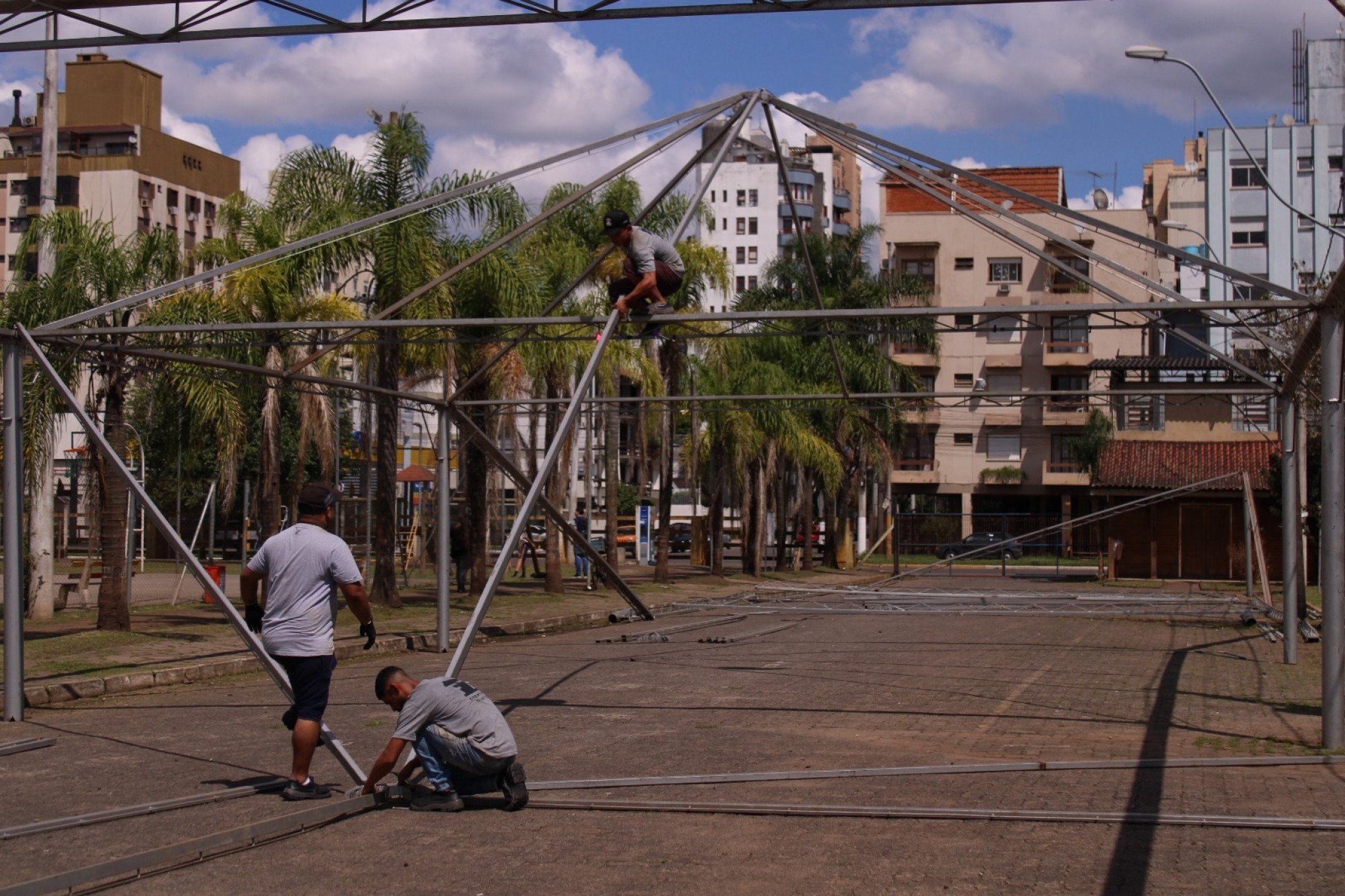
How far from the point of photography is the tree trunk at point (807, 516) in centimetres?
4406

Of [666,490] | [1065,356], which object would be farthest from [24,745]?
[1065,356]

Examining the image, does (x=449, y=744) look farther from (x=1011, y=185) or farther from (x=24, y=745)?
(x=1011, y=185)

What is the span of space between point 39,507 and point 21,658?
941cm

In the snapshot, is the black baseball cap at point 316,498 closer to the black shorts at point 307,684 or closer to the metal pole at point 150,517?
the black shorts at point 307,684

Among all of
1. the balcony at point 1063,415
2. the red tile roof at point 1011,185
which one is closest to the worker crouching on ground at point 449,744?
the balcony at point 1063,415

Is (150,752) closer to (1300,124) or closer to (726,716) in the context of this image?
(726,716)

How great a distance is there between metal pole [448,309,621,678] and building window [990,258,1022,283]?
2347 inches

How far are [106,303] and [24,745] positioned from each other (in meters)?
9.54

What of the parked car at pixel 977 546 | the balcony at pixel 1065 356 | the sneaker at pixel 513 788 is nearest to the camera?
the sneaker at pixel 513 788

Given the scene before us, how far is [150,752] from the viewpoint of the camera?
31.1 feet

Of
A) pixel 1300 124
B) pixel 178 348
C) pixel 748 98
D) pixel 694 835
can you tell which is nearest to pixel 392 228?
pixel 178 348

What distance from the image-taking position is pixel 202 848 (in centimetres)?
648

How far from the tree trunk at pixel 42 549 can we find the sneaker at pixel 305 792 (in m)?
13.6

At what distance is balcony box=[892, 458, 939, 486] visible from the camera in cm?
6906
